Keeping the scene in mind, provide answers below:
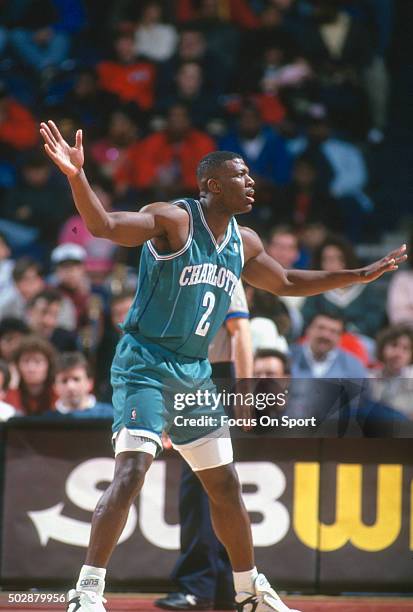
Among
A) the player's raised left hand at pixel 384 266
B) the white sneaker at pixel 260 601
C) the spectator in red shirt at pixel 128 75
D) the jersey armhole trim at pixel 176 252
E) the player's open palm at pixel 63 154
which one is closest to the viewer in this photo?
the player's open palm at pixel 63 154

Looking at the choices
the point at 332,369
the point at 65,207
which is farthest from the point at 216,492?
the point at 65,207

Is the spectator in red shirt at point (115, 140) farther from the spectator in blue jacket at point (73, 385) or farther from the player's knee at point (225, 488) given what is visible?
the player's knee at point (225, 488)

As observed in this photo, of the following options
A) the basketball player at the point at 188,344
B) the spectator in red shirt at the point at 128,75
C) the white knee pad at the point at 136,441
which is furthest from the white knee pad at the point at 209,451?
the spectator in red shirt at the point at 128,75

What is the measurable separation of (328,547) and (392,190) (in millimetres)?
5406

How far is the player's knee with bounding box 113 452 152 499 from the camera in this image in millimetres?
4684

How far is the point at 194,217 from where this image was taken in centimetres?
497

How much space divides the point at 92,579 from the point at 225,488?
2.33 feet

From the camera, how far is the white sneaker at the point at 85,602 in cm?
461

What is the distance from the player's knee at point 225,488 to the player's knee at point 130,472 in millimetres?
382

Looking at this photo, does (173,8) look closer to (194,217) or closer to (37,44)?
(37,44)

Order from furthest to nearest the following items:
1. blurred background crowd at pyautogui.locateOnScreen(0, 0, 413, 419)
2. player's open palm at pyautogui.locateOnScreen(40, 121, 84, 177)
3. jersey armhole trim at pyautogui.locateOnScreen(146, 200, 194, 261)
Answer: blurred background crowd at pyautogui.locateOnScreen(0, 0, 413, 419) → jersey armhole trim at pyautogui.locateOnScreen(146, 200, 194, 261) → player's open palm at pyautogui.locateOnScreen(40, 121, 84, 177)


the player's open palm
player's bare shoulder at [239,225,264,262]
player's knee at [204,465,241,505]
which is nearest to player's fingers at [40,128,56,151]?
the player's open palm

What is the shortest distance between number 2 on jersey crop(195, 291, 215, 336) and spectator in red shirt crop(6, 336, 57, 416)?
253 cm

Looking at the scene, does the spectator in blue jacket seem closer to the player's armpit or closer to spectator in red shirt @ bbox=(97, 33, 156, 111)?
the player's armpit
